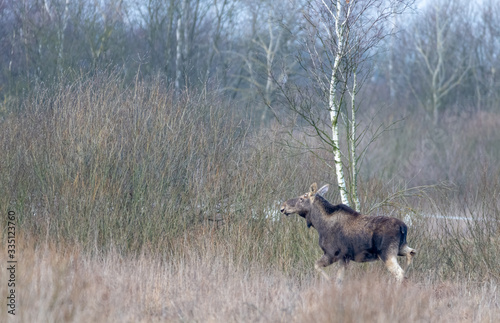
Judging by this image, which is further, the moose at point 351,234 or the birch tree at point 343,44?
the birch tree at point 343,44

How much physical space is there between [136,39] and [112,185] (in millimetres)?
19302

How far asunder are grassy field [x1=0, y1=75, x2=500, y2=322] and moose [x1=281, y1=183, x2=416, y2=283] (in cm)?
32

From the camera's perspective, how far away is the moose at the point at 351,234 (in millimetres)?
7586

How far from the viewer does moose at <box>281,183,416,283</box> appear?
24.9ft

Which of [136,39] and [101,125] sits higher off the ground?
[136,39]

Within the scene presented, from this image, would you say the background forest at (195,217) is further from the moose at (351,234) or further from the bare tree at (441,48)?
the bare tree at (441,48)

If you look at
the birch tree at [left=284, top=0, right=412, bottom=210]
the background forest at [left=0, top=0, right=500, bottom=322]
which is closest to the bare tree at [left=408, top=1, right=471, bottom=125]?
the background forest at [left=0, top=0, right=500, bottom=322]

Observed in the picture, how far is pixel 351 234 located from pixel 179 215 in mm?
3729

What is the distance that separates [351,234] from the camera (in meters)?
7.87

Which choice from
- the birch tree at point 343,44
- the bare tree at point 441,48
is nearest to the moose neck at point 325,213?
the birch tree at point 343,44

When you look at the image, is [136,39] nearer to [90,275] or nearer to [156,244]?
[156,244]

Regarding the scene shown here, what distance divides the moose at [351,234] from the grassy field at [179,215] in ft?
1.05

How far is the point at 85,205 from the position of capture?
1024 cm

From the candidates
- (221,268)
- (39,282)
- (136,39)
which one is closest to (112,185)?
(221,268)
